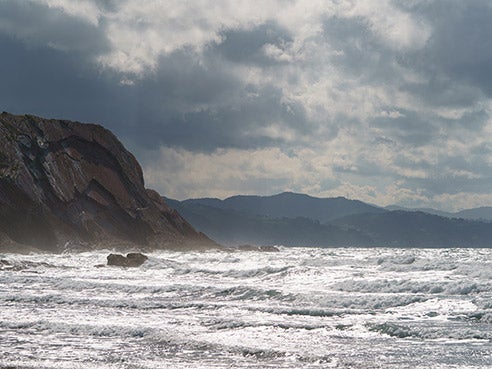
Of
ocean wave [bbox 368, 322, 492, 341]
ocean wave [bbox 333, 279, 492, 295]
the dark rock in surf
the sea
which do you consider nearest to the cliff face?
the dark rock in surf

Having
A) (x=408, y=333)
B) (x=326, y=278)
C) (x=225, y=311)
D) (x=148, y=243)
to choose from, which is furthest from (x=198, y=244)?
(x=408, y=333)

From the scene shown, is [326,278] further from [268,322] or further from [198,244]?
[198,244]

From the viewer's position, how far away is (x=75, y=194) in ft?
335

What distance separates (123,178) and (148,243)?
1785 centimetres

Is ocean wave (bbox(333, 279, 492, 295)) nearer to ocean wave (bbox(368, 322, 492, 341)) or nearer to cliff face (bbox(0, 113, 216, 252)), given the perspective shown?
ocean wave (bbox(368, 322, 492, 341))

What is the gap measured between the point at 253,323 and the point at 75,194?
85762 mm

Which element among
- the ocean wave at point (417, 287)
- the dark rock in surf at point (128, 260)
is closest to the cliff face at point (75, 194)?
the dark rock in surf at point (128, 260)

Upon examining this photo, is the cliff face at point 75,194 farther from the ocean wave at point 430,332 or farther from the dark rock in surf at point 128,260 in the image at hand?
the ocean wave at point 430,332

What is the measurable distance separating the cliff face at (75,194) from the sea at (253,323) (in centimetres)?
5201

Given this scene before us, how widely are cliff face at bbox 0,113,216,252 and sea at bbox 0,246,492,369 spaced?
5201 cm

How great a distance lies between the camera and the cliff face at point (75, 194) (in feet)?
294

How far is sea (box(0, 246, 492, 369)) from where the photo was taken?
1714 centimetres

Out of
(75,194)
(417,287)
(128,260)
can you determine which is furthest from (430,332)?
(75,194)

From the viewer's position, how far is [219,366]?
1627 cm
